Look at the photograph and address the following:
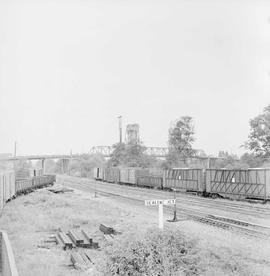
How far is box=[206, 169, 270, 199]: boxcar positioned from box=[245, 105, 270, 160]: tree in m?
21.5

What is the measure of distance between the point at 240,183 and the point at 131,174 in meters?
24.7

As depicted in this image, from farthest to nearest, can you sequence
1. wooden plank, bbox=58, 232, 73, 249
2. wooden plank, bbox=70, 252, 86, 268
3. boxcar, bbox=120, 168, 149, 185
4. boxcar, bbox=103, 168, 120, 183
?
boxcar, bbox=103, 168, 120, 183 < boxcar, bbox=120, 168, 149, 185 < wooden plank, bbox=58, 232, 73, 249 < wooden plank, bbox=70, 252, 86, 268

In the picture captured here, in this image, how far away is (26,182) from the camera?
120ft

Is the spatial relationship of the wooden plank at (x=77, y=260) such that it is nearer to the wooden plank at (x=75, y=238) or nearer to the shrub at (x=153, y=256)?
the wooden plank at (x=75, y=238)

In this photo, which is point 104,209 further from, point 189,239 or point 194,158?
point 194,158

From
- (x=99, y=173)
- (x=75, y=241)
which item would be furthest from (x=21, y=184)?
(x=99, y=173)

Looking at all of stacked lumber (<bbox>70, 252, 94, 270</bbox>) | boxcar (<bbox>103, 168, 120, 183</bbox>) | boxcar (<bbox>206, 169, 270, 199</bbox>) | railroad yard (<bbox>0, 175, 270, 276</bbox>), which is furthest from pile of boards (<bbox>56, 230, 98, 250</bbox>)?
boxcar (<bbox>103, 168, 120, 183</bbox>)

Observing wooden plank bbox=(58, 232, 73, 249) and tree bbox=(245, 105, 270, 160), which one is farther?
tree bbox=(245, 105, 270, 160)

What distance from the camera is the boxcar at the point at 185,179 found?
3331cm

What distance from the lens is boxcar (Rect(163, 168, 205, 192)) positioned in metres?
33.3

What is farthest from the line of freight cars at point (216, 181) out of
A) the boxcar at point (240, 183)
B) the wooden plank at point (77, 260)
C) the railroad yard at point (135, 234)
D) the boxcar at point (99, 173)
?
the boxcar at point (99, 173)

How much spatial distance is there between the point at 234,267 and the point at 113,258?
12.9ft

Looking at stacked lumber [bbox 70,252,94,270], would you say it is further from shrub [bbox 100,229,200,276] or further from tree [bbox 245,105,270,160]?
tree [bbox 245,105,270,160]

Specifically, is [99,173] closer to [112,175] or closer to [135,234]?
[112,175]
